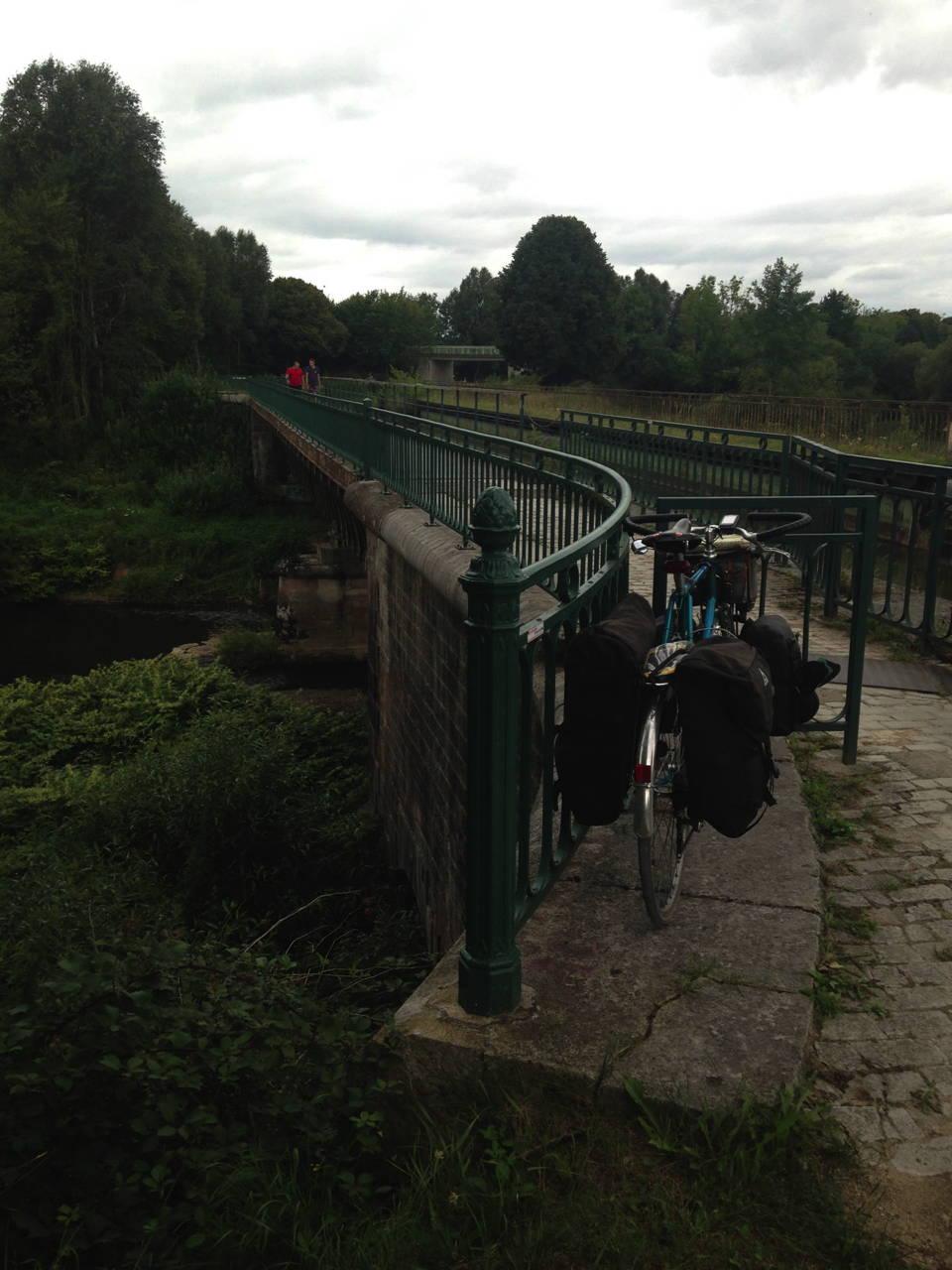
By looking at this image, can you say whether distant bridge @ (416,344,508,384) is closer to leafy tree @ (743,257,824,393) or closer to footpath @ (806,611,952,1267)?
leafy tree @ (743,257,824,393)

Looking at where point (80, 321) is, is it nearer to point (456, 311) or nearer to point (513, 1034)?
point (513, 1034)

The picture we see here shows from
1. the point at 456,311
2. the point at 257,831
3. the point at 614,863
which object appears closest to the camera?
the point at 614,863

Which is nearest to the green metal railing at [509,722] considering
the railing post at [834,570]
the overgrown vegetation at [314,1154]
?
the overgrown vegetation at [314,1154]

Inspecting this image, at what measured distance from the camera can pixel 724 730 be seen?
3125 millimetres

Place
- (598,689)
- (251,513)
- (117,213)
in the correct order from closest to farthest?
(598,689) → (251,513) → (117,213)

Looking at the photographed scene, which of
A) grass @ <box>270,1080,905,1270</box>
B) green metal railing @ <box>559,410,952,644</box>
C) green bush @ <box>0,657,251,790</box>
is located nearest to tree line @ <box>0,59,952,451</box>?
green bush @ <box>0,657,251,790</box>

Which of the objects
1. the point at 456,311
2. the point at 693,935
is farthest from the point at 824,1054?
the point at 456,311

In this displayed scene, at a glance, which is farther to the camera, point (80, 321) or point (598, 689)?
point (80, 321)

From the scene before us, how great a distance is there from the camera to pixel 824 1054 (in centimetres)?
306

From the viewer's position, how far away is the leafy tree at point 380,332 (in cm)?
9050

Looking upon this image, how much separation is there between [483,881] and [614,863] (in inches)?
44.3

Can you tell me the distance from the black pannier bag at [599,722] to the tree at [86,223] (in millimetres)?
50506

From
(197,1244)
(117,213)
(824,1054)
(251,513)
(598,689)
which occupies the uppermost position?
(117,213)

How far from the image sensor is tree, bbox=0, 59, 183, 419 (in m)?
48.8
